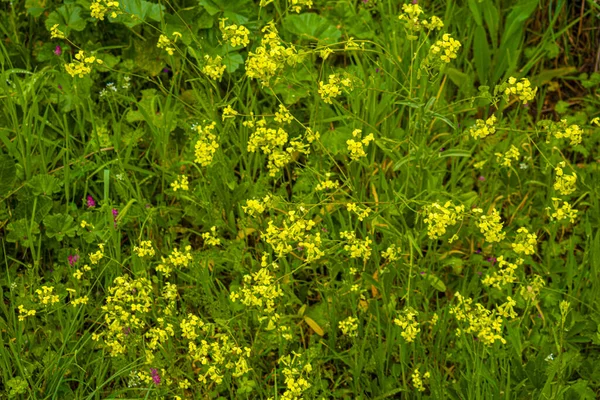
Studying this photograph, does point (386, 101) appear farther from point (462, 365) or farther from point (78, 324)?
point (78, 324)

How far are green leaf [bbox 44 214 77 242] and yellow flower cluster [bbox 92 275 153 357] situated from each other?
1.35 feet

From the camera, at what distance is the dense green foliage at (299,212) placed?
92.5 inches

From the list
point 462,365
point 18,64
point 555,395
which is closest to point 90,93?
point 18,64

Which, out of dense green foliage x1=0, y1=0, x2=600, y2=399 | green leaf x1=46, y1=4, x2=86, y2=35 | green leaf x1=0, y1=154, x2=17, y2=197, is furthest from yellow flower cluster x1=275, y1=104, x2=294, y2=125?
green leaf x1=46, y1=4, x2=86, y2=35

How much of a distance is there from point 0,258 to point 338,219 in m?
1.26

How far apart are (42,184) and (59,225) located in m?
0.17

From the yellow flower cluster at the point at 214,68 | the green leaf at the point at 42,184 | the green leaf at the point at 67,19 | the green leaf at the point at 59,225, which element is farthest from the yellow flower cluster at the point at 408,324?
the green leaf at the point at 67,19

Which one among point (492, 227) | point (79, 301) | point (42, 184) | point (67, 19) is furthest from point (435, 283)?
point (67, 19)

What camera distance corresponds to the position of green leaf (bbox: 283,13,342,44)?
3277 millimetres

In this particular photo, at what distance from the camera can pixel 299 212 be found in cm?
241

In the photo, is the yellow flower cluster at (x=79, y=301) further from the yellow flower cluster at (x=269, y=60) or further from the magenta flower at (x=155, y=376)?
the yellow flower cluster at (x=269, y=60)

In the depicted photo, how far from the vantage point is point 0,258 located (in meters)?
2.88

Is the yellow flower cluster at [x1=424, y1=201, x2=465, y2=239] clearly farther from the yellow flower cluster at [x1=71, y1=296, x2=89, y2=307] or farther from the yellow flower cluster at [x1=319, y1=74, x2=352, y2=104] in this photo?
the yellow flower cluster at [x1=71, y1=296, x2=89, y2=307]

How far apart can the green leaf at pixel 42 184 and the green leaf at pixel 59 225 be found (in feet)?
0.35
